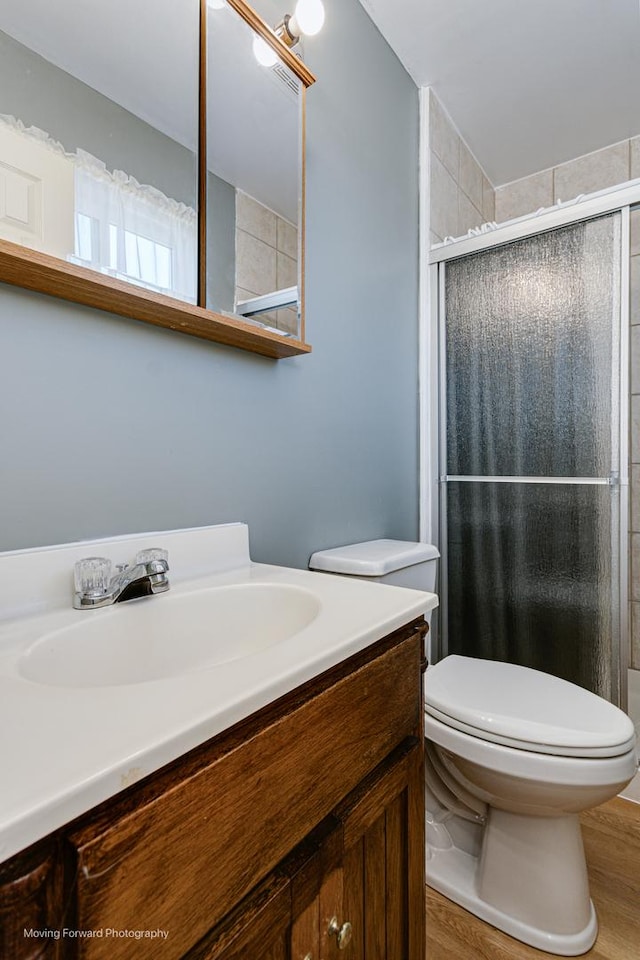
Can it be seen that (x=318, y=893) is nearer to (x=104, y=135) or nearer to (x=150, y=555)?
(x=150, y=555)

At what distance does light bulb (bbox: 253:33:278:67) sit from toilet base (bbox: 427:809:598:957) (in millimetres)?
1773

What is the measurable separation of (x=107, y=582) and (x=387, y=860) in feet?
1.91

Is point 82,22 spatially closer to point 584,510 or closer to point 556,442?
point 556,442

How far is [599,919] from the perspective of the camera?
110cm

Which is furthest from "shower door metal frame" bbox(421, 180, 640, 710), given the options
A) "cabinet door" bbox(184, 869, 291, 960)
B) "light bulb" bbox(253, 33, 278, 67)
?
"cabinet door" bbox(184, 869, 291, 960)

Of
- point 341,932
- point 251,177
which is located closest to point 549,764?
point 341,932

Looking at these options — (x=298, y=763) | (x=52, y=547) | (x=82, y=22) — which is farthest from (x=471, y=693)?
(x=82, y=22)

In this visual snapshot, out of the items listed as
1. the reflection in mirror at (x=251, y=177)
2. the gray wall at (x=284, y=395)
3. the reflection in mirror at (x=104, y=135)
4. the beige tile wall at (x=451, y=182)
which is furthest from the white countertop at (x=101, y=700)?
the beige tile wall at (x=451, y=182)

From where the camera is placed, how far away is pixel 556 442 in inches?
62.0

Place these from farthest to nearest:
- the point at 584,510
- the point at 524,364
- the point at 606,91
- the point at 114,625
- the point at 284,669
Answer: the point at 606,91, the point at 524,364, the point at 584,510, the point at 114,625, the point at 284,669

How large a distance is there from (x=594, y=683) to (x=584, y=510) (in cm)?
54

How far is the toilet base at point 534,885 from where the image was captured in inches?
41.0

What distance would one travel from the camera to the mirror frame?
698 mm

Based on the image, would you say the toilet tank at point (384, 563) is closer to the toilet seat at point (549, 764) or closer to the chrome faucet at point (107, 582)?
the toilet seat at point (549, 764)
